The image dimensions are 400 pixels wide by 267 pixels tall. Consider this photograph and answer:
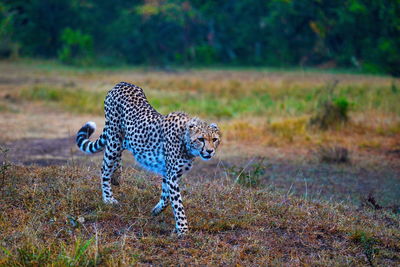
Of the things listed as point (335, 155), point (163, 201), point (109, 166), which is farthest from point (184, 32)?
point (163, 201)

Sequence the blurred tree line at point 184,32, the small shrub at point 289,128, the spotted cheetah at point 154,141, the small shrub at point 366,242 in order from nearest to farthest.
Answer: the small shrub at point 366,242 < the spotted cheetah at point 154,141 < the small shrub at point 289,128 < the blurred tree line at point 184,32

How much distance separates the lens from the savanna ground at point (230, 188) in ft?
16.7

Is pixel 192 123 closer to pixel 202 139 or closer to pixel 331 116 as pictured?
pixel 202 139

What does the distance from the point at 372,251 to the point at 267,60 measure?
22.1 meters

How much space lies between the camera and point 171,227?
5578 millimetres

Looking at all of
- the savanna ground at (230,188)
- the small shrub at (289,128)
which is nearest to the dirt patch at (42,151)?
the savanna ground at (230,188)

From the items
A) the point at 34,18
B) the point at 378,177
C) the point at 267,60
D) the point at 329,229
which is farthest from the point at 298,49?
the point at 329,229

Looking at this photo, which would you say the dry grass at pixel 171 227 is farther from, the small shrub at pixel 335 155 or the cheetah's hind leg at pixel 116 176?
the small shrub at pixel 335 155

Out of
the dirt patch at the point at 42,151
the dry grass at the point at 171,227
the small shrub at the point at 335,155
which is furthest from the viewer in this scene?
the small shrub at the point at 335,155

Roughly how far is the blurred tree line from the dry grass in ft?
58.9

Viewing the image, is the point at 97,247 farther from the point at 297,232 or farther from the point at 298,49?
the point at 298,49

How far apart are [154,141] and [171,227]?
78cm

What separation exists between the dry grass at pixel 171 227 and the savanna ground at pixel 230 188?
13 millimetres

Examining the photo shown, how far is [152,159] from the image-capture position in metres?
5.76
